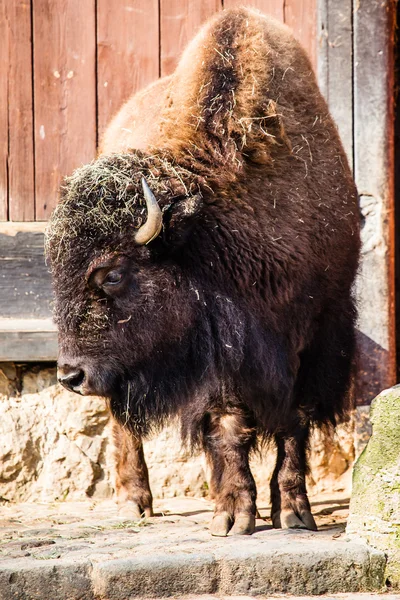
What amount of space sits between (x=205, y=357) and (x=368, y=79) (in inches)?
82.2

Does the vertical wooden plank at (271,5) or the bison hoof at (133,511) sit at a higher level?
the vertical wooden plank at (271,5)

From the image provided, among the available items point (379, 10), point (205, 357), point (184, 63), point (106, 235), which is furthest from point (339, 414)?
point (379, 10)

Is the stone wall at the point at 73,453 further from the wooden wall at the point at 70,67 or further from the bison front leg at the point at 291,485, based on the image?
the wooden wall at the point at 70,67

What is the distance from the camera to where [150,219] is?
4.05m

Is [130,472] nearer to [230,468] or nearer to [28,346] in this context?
[28,346]

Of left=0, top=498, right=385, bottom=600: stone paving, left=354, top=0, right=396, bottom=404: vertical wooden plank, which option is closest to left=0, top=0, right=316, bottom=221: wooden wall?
left=354, top=0, right=396, bottom=404: vertical wooden plank

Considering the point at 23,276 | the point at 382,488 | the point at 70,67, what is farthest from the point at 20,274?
the point at 382,488

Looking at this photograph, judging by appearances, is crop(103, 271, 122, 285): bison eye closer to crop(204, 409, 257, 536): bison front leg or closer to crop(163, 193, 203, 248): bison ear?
crop(163, 193, 203, 248): bison ear

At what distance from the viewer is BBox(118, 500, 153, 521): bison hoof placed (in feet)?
16.1

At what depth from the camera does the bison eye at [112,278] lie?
4105 mm

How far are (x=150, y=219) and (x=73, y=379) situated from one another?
0.76m

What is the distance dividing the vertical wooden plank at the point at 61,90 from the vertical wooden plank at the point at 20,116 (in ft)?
0.13

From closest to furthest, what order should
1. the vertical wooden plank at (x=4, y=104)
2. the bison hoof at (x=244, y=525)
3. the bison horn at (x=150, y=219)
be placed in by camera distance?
1. the bison horn at (x=150, y=219)
2. the bison hoof at (x=244, y=525)
3. the vertical wooden plank at (x=4, y=104)

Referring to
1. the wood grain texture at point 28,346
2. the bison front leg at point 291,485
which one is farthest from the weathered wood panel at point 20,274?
the bison front leg at point 291,485
